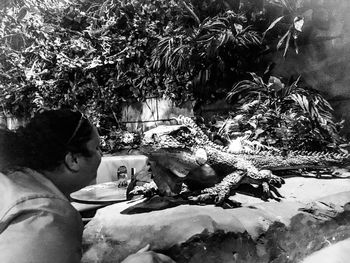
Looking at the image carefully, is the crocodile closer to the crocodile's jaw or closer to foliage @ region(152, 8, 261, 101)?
the crocodile's jaw

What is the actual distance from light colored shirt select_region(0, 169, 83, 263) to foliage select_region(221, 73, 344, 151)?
1.32m

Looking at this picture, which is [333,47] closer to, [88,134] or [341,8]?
[341,8]

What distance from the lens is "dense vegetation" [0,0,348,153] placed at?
2.41m

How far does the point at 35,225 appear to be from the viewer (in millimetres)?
873

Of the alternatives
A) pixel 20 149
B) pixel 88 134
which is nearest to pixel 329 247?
pixel 88 134

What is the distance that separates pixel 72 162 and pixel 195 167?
67 centimetres

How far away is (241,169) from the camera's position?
1754mm

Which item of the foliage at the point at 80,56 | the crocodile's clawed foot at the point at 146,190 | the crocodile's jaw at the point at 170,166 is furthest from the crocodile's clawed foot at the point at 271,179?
the foliage at the point at 80,56

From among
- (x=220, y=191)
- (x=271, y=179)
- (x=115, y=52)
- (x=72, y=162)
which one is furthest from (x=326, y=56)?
(x=72, y=162)

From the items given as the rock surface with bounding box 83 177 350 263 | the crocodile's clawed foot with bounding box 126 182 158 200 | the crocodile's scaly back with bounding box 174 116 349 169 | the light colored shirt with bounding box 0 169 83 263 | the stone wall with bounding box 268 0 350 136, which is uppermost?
the stone wall with bounding box 268 0 350 136

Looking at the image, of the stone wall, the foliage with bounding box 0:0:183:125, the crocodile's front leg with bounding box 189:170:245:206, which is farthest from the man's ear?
the stone wall

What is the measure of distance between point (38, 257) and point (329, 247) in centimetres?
121

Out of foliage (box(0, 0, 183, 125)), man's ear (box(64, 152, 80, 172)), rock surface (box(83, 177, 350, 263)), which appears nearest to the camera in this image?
man's ear (box(64, 152, 80, 172))

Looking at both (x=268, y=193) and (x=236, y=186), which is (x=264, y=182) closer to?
(x=268, y=193)
